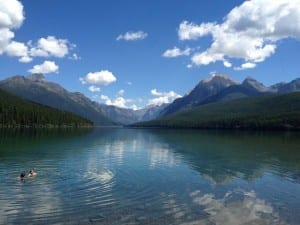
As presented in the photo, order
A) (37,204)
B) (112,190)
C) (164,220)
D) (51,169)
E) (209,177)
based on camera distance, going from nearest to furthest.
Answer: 1. (164,220)
2. (37,204)
3. (112,190)
4. (209,177)
5. (51,169)

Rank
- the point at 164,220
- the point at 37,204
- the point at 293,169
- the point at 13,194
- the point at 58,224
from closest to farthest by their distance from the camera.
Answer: the point at 58,224
the point at 164,220
the point at 37,204
the point at 13,194
the point at 293,169

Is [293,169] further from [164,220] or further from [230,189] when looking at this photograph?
[164,220]

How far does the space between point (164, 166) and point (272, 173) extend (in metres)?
18.7

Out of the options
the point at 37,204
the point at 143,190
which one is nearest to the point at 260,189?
the point at 143,190

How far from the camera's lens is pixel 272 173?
6475 centimetres

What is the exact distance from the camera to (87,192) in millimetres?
43562

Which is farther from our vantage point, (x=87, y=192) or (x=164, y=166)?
(x=164, y=166)

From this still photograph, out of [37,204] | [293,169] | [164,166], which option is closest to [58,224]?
[37,204]

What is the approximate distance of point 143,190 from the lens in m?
46.2

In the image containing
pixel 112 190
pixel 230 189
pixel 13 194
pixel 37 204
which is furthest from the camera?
pixel 230 189

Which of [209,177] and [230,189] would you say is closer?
[230,189]

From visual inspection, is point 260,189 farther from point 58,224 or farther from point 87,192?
point 58,224

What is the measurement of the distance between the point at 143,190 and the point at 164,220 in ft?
45.5

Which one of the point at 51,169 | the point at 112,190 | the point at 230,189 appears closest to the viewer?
the point at 112,190
